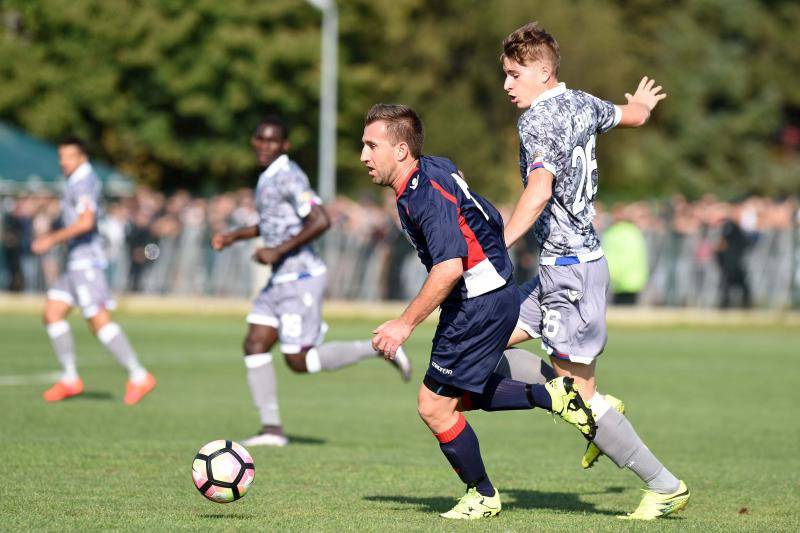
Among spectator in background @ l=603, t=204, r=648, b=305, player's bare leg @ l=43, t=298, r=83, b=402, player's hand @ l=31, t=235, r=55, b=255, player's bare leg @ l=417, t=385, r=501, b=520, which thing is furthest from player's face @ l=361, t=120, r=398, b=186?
spectator in background @ l=603, t=204, r=648, b=305

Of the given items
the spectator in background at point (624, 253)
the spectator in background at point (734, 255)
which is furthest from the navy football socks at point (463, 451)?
the spectator in background at point (734, 255)

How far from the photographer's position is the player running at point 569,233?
7.66 m

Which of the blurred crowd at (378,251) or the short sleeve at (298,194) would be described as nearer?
the short sleeve at (298,194)

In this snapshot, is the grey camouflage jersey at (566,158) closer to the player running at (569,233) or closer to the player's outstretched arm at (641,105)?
the player running at (569,233)

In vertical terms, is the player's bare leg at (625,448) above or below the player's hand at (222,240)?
below

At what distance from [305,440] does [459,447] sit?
405 centimetres

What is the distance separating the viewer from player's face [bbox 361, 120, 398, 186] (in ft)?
A: 24.4

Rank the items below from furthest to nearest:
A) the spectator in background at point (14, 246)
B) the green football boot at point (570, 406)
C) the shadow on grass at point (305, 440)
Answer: the spectator in background at point (14, 246)
the shadow on grass at point (305, 440)
the green football boot at point (570, 406)

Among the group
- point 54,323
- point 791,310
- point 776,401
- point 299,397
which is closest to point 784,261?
point 791,310

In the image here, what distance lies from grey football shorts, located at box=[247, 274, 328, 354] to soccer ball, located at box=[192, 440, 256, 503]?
11.3 feet

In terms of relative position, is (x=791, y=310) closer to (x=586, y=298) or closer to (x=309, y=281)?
(x=309, y=281)

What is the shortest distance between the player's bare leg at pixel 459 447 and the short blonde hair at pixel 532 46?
1820mm

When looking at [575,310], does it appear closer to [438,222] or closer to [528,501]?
[438,222]

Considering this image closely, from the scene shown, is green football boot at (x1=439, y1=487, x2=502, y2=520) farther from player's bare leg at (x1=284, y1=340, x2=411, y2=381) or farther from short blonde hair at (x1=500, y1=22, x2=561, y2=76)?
player's bare leg at (x1=284, y1=340, x2=411, y2=381)
